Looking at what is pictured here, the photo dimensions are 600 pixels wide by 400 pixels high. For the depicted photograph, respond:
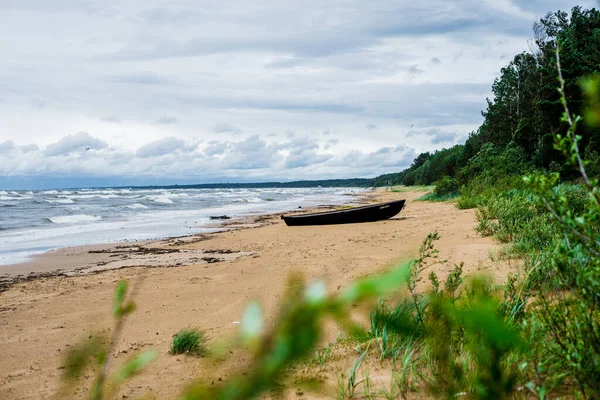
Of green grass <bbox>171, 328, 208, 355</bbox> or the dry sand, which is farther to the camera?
green grass <bbox>171, 328, 208, 355</bbox>

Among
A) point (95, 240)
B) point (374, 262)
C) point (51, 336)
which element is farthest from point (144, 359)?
point (95, 240)

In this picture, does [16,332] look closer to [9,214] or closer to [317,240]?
[317,240]

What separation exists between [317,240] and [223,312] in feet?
24.9

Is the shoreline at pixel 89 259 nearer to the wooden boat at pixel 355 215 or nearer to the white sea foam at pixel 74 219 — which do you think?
the wooden boat at pixel 355 215

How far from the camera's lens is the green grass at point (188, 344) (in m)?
4.32

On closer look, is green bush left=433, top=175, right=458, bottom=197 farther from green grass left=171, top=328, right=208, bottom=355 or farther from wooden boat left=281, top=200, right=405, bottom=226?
green grass left=171, top=328, right=208, bottom=355

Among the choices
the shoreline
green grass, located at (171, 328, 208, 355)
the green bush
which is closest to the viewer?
green grass, located at (171, 328, 208, 355)

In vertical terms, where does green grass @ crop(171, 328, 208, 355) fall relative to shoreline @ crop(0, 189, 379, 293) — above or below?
above

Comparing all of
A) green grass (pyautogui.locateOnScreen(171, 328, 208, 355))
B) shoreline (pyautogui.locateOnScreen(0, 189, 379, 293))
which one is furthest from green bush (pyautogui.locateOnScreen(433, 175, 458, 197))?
green grass (pyautogui.locateOnScreen(171, 328, 208, 355))

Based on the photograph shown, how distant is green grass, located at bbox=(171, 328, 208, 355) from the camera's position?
14.2 ft

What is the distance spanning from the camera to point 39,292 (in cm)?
839

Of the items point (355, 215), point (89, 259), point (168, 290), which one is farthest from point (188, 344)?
point (355, 215)

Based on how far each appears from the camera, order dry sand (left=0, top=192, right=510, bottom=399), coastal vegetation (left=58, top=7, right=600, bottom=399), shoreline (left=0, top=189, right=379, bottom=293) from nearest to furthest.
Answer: coastal vegetation (left=58, top=7, right=600, bottom=399), dry sand (left=0, top=192, right=510, bottom=399), shoreline (left=0, top=189, right=379, bottom=293)

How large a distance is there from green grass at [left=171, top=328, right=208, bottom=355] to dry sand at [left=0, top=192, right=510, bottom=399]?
0.45 ft
